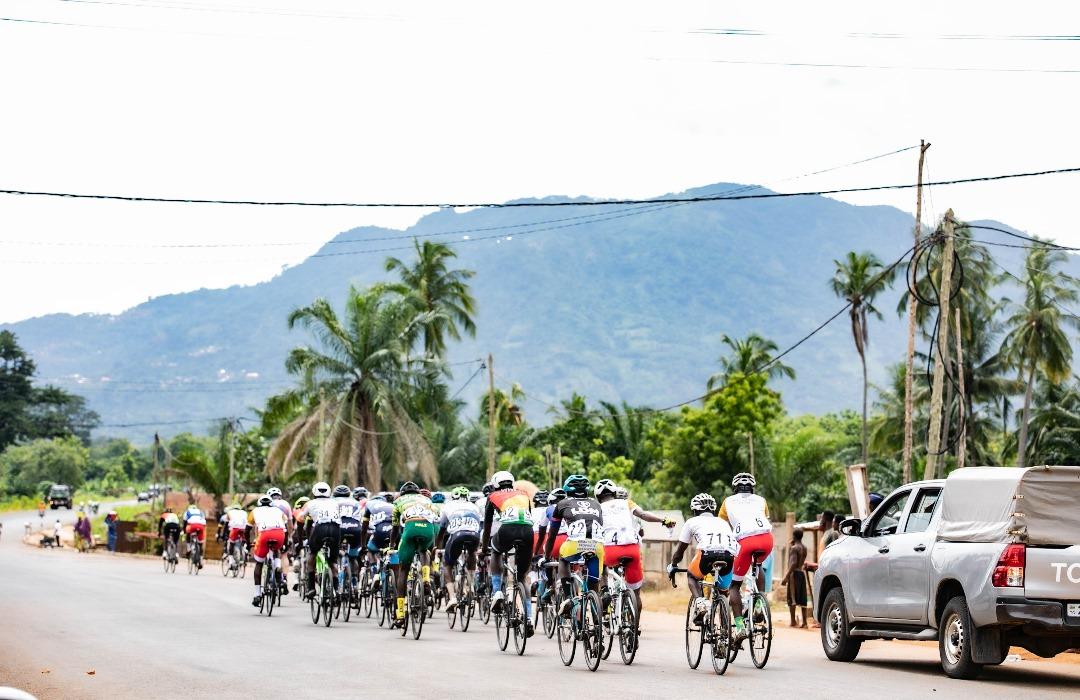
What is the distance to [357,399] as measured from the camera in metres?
58.9

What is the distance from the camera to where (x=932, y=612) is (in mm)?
15742

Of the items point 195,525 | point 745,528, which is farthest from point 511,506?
point 195,525

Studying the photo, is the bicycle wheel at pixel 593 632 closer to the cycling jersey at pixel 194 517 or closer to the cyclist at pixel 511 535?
the cyclist at pixel 511 535

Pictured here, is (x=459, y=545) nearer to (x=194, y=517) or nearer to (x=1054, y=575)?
(x=1054, y=575)

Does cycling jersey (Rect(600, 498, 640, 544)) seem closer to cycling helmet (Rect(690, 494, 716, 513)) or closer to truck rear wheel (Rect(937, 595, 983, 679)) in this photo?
cycling helmet (Rect(690, 494, 716, 513))

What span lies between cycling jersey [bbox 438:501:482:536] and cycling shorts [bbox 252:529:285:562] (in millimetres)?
3798

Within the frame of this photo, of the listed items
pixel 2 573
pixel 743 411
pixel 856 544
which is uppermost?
pixel 743 411

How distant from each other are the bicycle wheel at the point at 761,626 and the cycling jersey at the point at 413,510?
5575mm

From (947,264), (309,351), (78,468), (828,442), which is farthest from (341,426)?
(78,468)

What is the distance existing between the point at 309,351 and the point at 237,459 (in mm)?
31913

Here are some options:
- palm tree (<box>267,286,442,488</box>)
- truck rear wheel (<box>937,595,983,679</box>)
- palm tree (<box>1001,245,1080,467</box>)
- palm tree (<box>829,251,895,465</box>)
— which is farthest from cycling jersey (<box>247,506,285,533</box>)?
palm tree (<box>1001,245,1080,467</box>)

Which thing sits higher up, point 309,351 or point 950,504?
point 309,351

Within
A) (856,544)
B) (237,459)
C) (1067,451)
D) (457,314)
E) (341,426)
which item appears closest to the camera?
(856,544)

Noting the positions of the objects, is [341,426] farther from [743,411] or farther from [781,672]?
[781,672]
